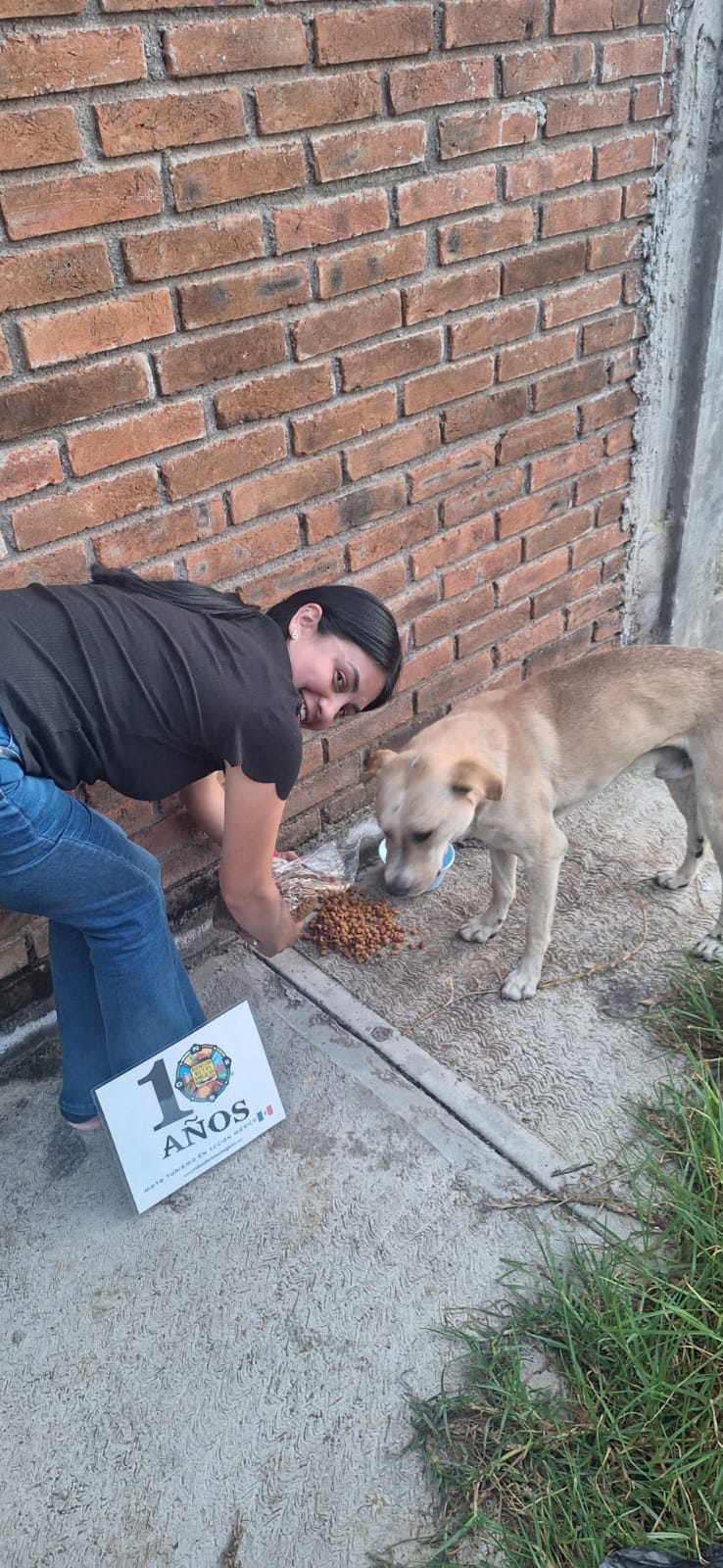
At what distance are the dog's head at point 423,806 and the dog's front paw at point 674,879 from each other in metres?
0.98

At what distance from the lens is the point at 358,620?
2445 millimetres

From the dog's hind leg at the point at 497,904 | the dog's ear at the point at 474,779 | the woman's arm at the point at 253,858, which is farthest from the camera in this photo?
the dog's hind leg at the point at 497,904

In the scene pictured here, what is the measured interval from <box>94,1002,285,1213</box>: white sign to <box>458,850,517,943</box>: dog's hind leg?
0.96 meters

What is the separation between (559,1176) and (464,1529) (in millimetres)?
795

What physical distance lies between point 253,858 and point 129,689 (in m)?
0.50

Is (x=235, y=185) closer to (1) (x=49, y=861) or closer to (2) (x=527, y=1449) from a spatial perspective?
(1) (x=49, y=861)

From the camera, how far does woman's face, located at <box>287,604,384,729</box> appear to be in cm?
242

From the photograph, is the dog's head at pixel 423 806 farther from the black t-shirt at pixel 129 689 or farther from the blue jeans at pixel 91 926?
the blue jeans at pixel 91 926

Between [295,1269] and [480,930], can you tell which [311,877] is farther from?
[295,1269]

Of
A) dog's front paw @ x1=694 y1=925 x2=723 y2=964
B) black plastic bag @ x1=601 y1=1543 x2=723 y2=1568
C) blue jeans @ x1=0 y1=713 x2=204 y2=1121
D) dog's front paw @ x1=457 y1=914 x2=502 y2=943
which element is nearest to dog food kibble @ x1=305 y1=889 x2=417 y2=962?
dog's front paw @ x1=457 y1=914 x2=502 y2=943

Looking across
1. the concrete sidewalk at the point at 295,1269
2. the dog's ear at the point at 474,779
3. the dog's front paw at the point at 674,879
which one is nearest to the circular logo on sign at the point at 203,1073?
the concrete sidewalk at the point at 295,1269

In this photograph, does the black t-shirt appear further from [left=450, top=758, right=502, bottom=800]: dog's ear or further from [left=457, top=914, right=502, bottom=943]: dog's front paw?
[left=457, top=914, right=502, bottom=943]: dog's front paw

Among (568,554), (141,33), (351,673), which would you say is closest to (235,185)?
(141,33)

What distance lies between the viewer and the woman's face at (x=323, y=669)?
2.42 metres
